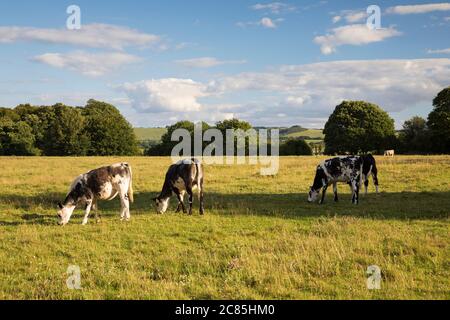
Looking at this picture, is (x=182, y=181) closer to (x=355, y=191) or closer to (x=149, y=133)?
(x=355, y=191)

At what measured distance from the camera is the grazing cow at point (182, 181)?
16.4 metres

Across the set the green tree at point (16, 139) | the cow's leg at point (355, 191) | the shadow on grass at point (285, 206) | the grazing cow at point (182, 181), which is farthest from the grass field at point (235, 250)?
the green tree at point (16, 139)

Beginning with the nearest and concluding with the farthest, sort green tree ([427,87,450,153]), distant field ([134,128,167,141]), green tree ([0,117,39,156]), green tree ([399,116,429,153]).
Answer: green tree ([427,87,450,153])
green tree ([399,116,429,153])
green tree ([0,117,39,156])
distant field ([134,128,167,141])

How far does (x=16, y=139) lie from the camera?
66.6 m

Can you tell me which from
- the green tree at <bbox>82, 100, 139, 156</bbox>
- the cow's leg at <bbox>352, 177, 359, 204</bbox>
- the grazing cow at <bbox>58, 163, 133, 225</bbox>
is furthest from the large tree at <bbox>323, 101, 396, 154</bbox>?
the grazing cow at <bbox>58, 163, 133, 225</bbox>

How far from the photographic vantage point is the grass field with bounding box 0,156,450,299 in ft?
26.2

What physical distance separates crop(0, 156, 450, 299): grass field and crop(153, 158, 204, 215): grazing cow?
61 cm

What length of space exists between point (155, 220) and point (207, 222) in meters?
1.98

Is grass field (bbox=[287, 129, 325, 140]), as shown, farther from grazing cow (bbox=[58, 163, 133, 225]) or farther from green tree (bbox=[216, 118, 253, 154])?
grazing cow (bbox=[58, 163, 133, 225])

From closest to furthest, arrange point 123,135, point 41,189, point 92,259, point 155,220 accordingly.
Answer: point 92,259 → point 155,220 → point 41,189 → point 123,135

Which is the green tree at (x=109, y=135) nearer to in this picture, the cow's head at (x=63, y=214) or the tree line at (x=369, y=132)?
the tree line at (x=369, y=132)
